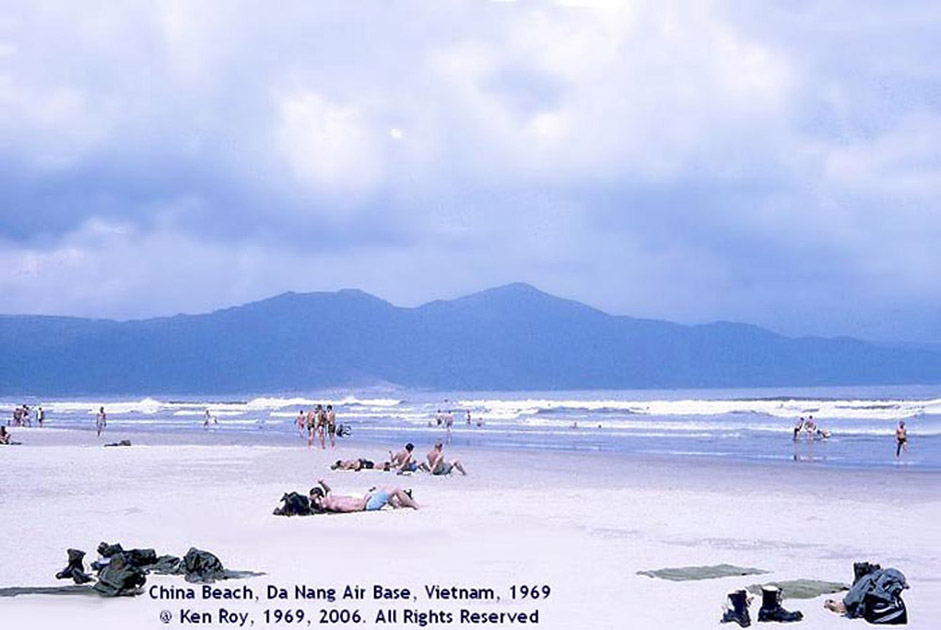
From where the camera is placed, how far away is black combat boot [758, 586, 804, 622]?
9000 millimetres

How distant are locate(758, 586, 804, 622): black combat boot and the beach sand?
0.18 m

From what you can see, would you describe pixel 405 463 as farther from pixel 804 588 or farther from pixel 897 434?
pixel 897 434

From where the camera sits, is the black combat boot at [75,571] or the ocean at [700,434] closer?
the black combat boot at [75,571]

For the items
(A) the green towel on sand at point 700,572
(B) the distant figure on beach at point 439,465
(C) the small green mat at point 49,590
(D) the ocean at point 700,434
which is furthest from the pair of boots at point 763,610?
(D) the ocean at point 700,434

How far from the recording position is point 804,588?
10.6 meters

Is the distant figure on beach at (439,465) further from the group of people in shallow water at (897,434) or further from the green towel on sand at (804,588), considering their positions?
the group of people in shallow water at (897,434)

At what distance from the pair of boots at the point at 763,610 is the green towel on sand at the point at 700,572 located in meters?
2.01

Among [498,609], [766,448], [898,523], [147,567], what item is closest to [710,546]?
[898,523]

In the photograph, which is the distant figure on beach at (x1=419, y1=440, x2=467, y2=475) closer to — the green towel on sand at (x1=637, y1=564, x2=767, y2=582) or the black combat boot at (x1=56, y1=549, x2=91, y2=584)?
the green towel on sand at (x1=637, y1=564, x2=767, y2=582)

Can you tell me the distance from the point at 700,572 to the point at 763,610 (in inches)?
102

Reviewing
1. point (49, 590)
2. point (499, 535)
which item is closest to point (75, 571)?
point (49, 590)

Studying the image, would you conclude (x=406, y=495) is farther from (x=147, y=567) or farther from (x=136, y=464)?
(x=136, y=464)

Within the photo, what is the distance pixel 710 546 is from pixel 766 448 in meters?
28.3

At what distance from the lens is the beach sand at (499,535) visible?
31.0ft
